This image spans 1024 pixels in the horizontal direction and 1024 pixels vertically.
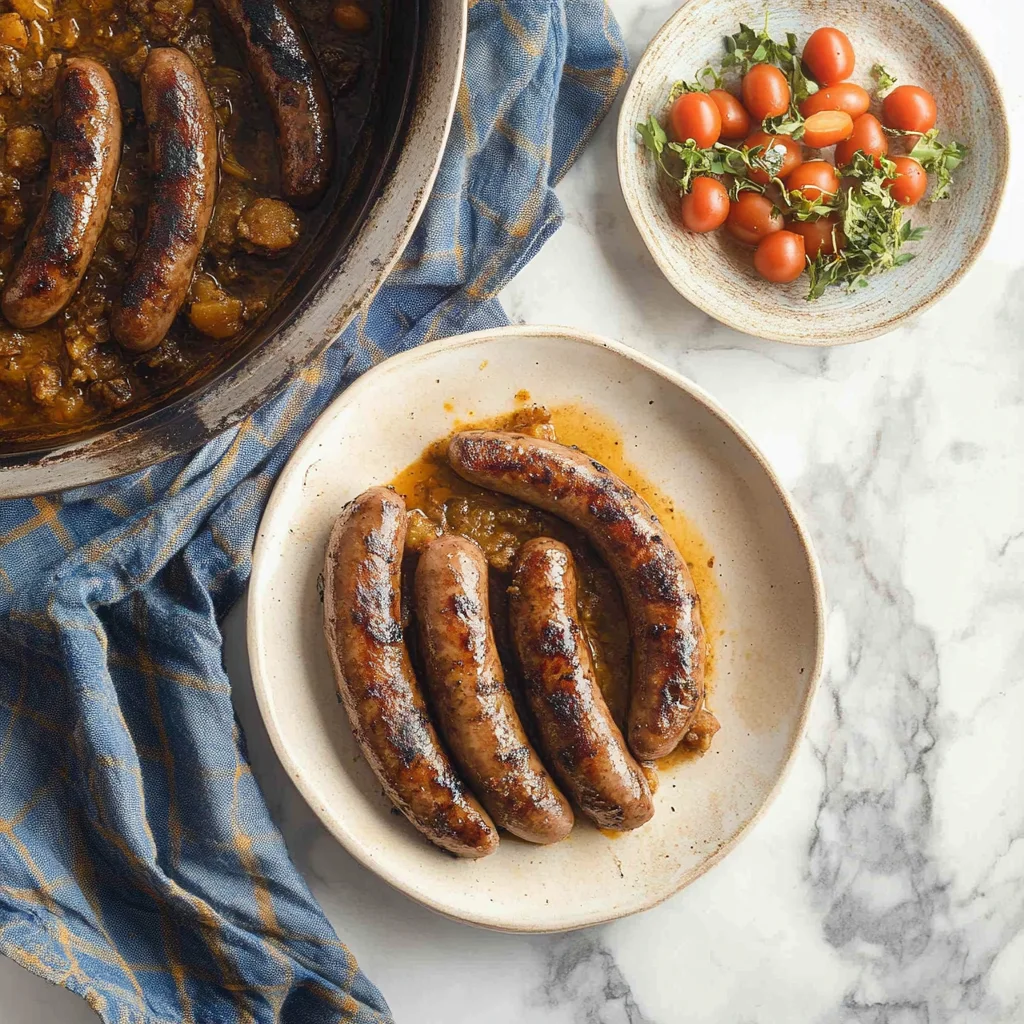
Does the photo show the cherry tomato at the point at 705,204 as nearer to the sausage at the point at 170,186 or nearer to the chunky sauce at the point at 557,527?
the chunky sauce at the point at 557,527

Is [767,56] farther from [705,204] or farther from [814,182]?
[705,204]

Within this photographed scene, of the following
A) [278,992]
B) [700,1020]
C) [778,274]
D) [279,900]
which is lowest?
[700,1020]

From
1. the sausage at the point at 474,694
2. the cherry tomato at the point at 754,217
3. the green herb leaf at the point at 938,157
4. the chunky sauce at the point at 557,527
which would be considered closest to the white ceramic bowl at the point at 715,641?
the chunky sauce at the point at 557,527

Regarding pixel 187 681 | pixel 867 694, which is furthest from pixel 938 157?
pixel 187 681

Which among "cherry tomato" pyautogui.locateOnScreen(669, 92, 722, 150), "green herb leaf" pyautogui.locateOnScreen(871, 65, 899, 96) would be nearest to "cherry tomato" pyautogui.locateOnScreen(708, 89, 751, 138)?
"cherry tomato" pyautogui.locateOnScreen(669, 92, 722, 150)

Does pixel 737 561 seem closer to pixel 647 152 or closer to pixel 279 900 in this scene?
pixel 647 152

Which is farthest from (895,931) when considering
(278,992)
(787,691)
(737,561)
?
(278,992)

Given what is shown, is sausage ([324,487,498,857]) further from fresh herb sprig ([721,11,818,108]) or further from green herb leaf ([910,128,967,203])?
green herb leaf ([910,128,967,203])
